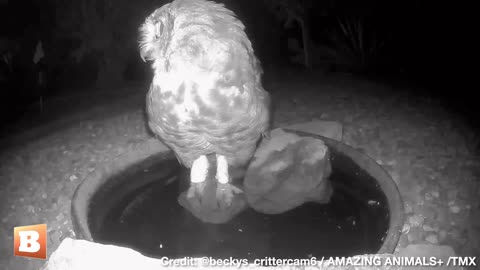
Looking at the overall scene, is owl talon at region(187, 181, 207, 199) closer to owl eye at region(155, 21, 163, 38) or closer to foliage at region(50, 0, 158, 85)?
owl eye at region(155, 21, 163, 38)

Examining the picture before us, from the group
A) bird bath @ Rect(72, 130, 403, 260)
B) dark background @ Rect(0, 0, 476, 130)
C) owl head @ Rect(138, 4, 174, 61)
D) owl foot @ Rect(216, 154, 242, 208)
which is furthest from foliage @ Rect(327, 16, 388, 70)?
owl head @ Rect(138, 4, 174, 61)

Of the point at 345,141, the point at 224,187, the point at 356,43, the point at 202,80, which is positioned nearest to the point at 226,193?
the point at 224,187

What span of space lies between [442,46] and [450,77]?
190 millimetres

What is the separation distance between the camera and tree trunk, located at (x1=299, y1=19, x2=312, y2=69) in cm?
224

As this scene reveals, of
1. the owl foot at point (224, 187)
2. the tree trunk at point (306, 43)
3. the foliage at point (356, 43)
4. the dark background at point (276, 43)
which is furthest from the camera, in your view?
the foliage at point (356, 43)

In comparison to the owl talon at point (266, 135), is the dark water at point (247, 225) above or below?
below

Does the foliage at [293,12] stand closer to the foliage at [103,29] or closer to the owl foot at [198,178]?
the foliage at [103,29]

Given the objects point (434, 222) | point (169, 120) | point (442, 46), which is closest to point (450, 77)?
point (442, 46)

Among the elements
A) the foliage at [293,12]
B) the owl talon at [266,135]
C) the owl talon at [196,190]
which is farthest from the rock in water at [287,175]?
the foliage at [293,12]

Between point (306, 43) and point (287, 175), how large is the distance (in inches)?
45.4

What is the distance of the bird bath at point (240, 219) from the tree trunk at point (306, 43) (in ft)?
3.23

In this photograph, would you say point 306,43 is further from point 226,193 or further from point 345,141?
point 226,193

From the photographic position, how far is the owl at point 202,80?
99 cm

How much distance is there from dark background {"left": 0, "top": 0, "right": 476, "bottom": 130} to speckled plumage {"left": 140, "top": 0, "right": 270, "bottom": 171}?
0.87 metres
